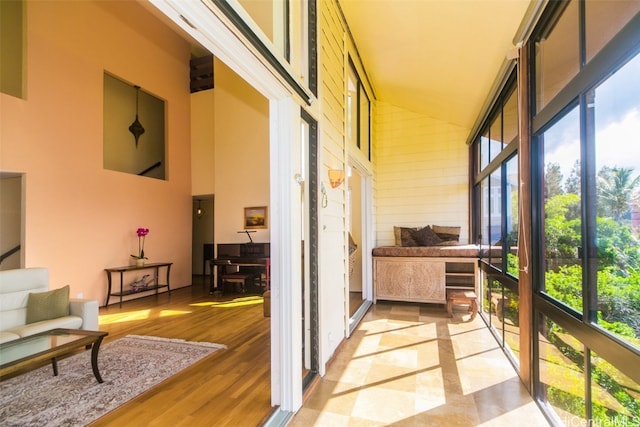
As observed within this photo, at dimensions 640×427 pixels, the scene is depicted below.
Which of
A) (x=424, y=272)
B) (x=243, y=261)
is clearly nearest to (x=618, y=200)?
(x=424, y=272)

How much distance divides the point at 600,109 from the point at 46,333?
4414 millimetres

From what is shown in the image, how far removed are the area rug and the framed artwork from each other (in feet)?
11.2

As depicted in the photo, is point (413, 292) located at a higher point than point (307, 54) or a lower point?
lower

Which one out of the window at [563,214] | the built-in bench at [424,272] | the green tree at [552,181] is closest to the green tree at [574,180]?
the window at [563,214]

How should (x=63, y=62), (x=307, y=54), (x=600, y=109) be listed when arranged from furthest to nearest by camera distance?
(x=63, y=62) → (x=307, y=54) → (x=600, y=109)

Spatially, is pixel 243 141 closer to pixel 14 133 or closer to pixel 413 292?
pixel 14 133

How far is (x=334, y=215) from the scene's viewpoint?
124 inches

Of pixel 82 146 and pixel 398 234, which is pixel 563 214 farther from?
pixel 82 146

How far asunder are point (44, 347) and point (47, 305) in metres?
1.04

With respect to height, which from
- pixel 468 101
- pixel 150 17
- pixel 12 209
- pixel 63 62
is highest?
pixel 150 17

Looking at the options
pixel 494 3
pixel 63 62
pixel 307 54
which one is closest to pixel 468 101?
pixel 494 3

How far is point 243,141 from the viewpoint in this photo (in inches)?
269

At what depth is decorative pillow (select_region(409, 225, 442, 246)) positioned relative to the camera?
5270 millimetres

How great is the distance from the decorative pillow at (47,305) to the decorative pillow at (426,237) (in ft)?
16.9
